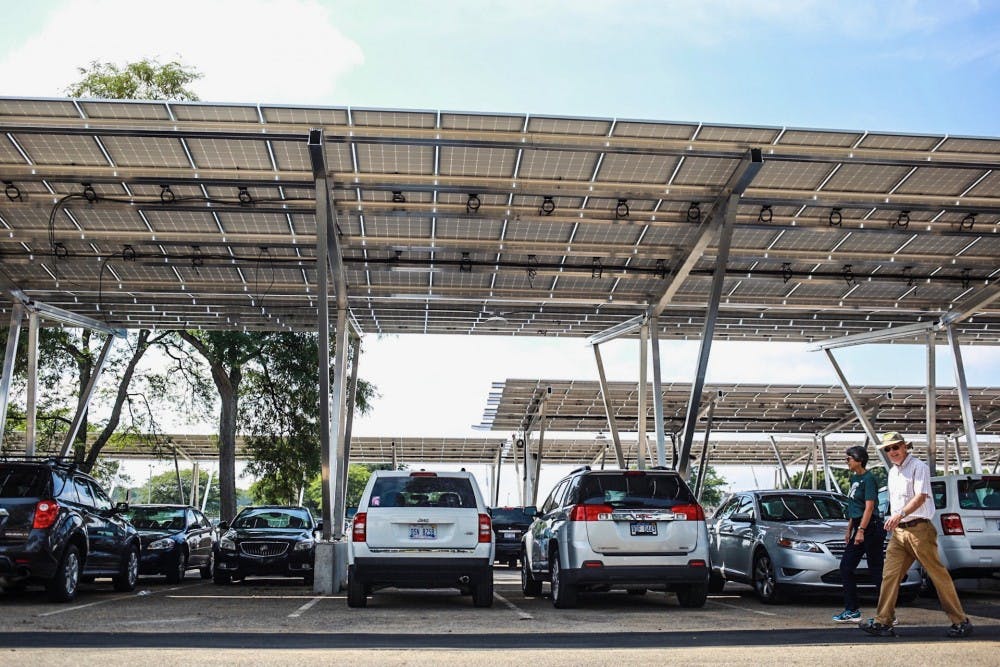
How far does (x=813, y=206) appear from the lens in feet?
56.7

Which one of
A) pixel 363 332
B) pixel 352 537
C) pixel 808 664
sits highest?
pixel 363 332

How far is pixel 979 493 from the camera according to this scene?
1484 cm

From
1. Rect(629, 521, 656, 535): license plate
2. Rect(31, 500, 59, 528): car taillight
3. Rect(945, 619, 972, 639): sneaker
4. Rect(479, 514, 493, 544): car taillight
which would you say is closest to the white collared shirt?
Rect(945, 619, 972, 639): sneaker

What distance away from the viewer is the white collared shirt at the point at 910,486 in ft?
30.7

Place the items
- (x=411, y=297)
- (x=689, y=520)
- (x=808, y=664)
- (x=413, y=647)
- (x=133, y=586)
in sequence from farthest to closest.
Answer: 1. (x=411, y=297)
2. (x=133, y=586)
3. (x=689, y=520)
4. (x=413, y=647)
5. (x=808, y=664)

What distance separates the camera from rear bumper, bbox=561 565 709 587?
12.1 meters

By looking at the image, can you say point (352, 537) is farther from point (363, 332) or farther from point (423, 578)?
point (363, 332)

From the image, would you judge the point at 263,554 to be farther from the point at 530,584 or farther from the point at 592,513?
the point at 592,513

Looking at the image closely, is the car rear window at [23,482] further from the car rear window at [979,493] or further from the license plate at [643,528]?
Result: the car rear window at [979,493]

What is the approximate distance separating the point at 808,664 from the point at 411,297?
1400 centimetres

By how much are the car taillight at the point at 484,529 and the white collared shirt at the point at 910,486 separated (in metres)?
4.93

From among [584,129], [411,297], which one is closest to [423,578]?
[584,129]

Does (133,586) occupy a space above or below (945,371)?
below

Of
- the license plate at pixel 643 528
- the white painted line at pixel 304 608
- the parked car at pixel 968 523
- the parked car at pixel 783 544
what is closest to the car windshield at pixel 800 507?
the parked car at pixel 783 544
